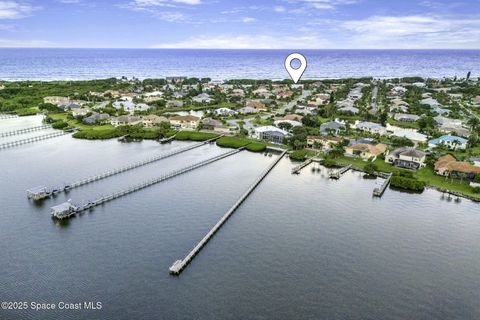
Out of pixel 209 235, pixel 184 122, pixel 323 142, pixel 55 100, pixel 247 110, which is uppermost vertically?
pixel 247 110

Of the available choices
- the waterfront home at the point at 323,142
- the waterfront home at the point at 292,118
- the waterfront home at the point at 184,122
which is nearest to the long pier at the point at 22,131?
the waterfront home at the point at 184,122

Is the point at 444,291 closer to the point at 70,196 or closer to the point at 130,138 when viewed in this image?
the point at 70,196

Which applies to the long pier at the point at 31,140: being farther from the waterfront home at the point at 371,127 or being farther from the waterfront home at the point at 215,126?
the waterfront home at the point at 371,127

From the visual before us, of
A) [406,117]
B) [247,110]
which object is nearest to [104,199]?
[247,110]

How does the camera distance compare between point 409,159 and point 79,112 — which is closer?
point 409,159

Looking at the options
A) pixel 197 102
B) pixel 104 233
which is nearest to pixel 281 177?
pixel 104 233

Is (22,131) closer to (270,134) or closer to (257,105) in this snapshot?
(270,134)

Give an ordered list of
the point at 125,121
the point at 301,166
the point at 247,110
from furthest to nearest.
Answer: the point at 247,110 < the point at 125,121 < the point at 301,166
